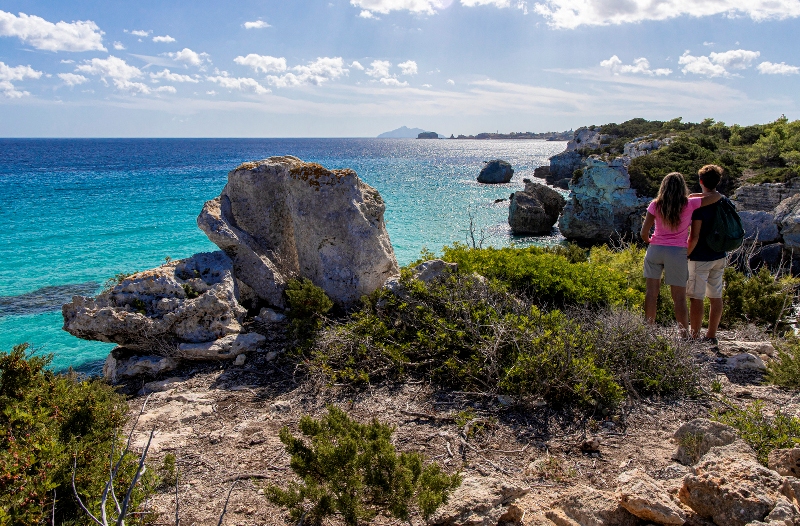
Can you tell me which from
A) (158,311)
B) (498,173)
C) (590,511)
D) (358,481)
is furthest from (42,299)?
(498,173)

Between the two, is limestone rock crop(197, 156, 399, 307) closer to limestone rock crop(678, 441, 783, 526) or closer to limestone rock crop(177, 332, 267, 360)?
limestone rock crop(177, 332, 267, 360)

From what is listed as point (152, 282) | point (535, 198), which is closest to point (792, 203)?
point (535, 198)

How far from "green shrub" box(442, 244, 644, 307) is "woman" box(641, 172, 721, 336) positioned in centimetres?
57

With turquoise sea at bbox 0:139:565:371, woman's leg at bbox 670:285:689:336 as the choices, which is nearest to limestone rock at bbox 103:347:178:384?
turquoise sea at bbox 0:139:565:371

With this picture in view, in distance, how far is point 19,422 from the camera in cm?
345

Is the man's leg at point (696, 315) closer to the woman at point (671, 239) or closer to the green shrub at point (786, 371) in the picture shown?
the woman at point (671, 239)

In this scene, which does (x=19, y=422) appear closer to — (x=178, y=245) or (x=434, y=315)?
(x=434, y=315)

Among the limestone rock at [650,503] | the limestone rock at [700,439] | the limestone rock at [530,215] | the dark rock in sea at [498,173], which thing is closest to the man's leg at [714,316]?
the limestone rock at [700,439]

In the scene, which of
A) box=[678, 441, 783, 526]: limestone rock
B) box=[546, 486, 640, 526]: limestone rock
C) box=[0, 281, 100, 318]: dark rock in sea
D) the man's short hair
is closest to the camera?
box=[678, 441, 783, 526]: limestone rock

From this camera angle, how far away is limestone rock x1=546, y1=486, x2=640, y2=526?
2979 mm

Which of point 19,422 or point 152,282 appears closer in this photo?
point 19,422

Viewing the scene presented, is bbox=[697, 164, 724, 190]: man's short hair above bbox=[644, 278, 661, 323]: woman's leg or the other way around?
above

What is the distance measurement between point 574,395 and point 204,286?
5075mm

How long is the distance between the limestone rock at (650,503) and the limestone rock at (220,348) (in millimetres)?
4962
